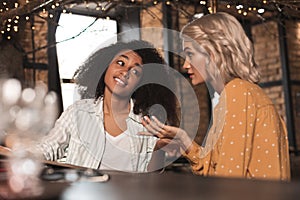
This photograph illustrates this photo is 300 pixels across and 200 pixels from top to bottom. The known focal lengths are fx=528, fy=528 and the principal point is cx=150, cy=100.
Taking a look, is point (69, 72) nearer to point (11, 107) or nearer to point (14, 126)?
point (11, 107)

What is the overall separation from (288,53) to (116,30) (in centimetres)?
295

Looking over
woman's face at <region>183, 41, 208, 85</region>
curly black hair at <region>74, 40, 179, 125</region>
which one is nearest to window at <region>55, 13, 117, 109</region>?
curly black hair at <region>74, 40, 179, 125</region>

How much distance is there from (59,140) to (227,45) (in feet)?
2.78

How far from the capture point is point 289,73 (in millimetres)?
7363

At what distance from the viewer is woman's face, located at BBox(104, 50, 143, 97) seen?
2.03m

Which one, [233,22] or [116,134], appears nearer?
[233,22]

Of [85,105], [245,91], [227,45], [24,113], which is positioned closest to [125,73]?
[85,105]

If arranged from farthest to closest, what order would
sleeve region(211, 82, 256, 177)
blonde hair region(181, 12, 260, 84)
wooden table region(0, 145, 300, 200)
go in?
blonde hair region(181, 12, 260, 84), sleeve region(211, 82, 256, 177), wooden table region(0, 145, 300, 200)

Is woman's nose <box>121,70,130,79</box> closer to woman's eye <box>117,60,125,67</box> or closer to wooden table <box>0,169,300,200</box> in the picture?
woman's eye <box>117,60,125,67</box>

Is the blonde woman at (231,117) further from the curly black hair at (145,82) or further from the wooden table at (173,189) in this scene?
the wooden table at (173,189)

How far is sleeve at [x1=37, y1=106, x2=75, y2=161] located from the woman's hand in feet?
2.04

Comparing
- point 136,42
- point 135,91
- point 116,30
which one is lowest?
point 135,91

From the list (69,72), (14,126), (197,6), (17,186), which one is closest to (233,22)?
(17,186)

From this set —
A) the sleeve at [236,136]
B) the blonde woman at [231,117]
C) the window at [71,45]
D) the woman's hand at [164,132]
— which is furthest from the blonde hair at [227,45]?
the window at [71,45]
